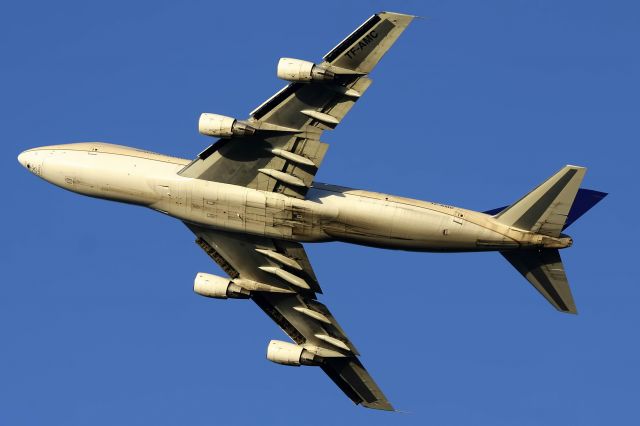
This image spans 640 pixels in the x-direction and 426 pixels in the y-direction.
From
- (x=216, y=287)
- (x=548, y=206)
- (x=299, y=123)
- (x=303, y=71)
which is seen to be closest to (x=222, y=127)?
(x=299, y=123)

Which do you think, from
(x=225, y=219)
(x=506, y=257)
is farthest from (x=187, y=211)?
(x=506, y=257)

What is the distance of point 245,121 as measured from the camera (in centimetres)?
7325

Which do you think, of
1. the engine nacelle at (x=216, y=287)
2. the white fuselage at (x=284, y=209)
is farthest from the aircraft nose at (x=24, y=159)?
the engine nacelle at (x=216, y=287)

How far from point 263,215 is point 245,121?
600cm

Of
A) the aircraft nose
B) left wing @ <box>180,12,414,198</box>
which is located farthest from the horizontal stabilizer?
the aircraft nose

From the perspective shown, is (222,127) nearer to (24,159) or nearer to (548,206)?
(24,159)

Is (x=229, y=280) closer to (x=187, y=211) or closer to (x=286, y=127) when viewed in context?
(x=187, y=211)

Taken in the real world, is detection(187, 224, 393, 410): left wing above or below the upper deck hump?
below

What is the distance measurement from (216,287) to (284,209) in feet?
24.7

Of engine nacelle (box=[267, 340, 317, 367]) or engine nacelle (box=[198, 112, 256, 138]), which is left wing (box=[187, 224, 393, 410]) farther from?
engine nacelle (box=[198, 112, 256, 138])

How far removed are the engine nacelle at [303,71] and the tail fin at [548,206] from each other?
1383 centimetres

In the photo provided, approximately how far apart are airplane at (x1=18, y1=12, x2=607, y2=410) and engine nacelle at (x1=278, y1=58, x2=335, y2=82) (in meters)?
0.06

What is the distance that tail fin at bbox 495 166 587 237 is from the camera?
7219 cm

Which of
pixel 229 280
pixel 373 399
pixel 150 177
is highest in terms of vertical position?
pixel 150 177
